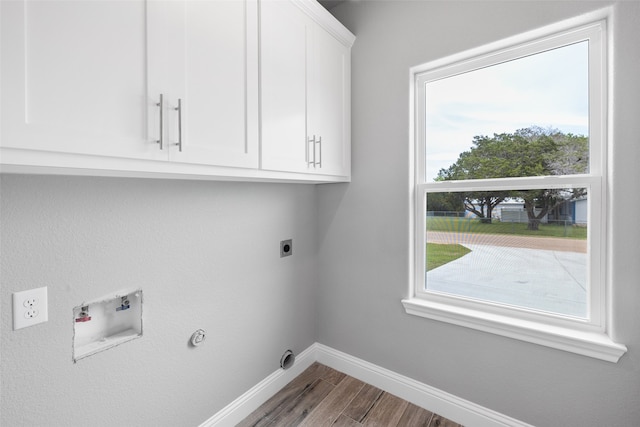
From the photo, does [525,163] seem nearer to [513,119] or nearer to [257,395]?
[513,119]

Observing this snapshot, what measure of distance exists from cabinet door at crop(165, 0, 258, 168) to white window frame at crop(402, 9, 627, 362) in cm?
109

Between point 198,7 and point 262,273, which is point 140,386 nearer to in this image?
point 262,273

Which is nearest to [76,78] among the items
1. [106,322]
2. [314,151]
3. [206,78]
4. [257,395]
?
[206,78]

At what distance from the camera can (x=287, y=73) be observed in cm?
151

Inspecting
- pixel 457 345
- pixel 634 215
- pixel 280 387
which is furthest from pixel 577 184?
pixel 280 387

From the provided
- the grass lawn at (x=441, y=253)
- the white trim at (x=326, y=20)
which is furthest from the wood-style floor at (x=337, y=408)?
the white trim at (x=326, y=20)

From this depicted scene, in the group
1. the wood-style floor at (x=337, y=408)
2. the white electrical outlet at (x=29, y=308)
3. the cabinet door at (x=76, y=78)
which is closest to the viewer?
the cabinet door at (x=76, y=78)

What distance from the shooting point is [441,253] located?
72.6 inches

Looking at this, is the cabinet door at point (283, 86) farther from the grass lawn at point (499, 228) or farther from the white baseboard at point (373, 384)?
the white baseboard at point (373, 384)

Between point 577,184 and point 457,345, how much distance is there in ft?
3.41

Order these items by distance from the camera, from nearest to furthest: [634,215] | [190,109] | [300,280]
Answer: [190,109] → [634,215] → [300,280]

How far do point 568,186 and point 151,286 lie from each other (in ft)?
6.64

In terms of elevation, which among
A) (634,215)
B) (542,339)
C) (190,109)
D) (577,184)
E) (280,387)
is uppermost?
(190,109)

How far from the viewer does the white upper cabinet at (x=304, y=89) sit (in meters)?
1.41
